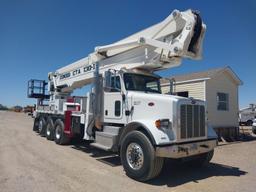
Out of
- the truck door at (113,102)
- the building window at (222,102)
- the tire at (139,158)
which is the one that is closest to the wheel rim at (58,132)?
the truck door at (113,102)

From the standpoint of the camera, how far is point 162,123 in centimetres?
597

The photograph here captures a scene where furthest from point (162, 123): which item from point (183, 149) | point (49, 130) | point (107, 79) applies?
point (49, 130)

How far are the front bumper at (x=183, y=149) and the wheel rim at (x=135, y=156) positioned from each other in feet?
1.93

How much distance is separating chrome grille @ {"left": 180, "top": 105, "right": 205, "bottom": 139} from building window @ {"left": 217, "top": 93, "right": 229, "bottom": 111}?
928 cm

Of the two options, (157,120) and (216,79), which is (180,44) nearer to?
(157,120)

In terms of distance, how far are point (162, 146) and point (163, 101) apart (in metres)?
1.17

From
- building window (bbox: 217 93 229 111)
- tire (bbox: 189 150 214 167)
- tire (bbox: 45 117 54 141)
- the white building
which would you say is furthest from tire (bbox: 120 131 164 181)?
building window (bbox: 217 93 229 111)

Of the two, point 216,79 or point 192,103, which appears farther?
point 216,79

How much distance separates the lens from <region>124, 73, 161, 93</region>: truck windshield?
761 centimetres

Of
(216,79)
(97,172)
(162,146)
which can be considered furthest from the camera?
(216,79)

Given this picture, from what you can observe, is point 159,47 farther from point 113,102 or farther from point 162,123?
point 162,123

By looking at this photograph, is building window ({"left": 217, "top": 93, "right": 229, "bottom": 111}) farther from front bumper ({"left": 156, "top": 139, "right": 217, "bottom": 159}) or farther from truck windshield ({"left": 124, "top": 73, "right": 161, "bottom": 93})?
front bumper ({"left": 156, "top": 139, "right": 217, "bottom": 159})

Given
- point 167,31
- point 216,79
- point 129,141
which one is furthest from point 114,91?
point 216,79

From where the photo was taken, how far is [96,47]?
929 cm
